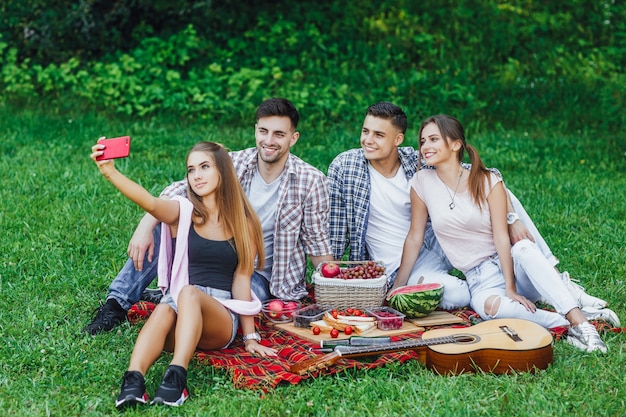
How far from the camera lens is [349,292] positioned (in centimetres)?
532

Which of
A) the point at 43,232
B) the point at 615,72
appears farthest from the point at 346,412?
the point at 615,72

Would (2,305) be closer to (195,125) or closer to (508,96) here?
(195,125)

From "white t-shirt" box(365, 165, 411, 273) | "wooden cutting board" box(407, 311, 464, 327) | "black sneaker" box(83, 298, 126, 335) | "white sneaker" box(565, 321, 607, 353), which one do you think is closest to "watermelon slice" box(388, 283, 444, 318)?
"wooden cutting board" box(407, 311, 464, 327)

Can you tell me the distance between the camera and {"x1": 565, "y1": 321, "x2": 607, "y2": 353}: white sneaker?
488 centimetres

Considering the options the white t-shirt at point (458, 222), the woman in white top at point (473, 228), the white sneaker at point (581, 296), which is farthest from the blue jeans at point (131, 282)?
the white sneaker at point (581, 296)

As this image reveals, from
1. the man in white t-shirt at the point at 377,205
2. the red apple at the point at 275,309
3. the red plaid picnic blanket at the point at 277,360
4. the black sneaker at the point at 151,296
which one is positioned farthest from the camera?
the man in white t-shirt at the point at 377,205

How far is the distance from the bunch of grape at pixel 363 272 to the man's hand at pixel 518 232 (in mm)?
852

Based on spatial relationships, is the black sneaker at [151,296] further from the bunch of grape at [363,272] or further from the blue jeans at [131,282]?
the bunch of grape at [363,272]

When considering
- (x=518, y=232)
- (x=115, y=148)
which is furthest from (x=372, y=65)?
(x=115, y=148)

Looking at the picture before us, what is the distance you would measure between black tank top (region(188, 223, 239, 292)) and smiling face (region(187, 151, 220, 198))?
0.78 feet

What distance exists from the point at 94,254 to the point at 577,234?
3.88 meters

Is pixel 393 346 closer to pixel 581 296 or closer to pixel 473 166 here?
pixel 473 166

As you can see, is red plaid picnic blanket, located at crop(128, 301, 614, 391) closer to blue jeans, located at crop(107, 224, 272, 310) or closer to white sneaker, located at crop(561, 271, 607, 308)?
white sneaker, located at crop(561, 271, 607, 308)

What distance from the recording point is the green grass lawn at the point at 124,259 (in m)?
→ 4.23
